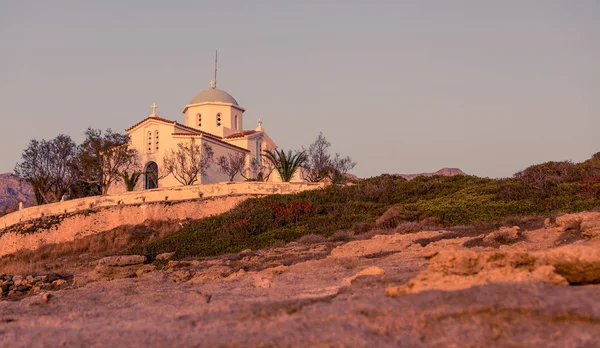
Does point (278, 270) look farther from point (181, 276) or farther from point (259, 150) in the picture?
point (259, 150)

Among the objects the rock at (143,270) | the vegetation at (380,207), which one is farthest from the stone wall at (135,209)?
the rock at (143,270)

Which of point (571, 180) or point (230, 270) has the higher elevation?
point (571, 180)

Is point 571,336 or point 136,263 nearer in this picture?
point 571,336

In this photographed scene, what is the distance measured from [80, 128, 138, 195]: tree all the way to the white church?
2.84m

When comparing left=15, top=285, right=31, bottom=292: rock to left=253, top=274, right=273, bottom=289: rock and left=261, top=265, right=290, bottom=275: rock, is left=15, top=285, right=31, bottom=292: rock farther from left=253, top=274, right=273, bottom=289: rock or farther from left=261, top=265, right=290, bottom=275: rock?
left=253, top=274, right=273, bottom=289: rock

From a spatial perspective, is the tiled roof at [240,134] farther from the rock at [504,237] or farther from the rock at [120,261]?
the rock at [504,237]

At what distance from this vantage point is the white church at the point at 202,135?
43875mm

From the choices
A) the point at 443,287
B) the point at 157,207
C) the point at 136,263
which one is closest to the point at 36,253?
the point at 157,207

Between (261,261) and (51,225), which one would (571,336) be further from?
(51,225)

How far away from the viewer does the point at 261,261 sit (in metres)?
15.3

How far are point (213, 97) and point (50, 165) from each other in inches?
631

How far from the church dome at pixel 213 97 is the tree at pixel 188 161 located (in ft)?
28.5

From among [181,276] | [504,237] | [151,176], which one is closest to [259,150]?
[151,176]

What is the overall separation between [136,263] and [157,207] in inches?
647
